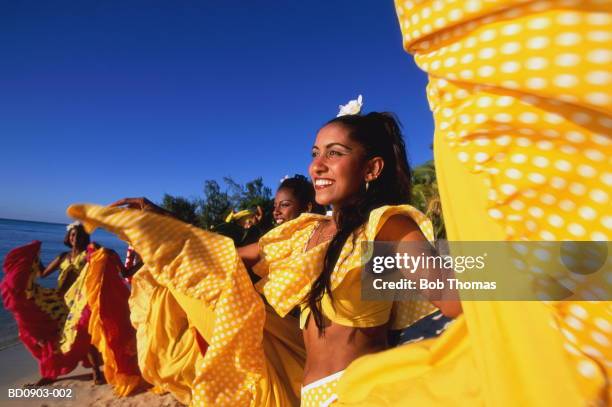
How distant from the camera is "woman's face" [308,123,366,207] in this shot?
1.74 meters

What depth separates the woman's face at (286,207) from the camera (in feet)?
14.1

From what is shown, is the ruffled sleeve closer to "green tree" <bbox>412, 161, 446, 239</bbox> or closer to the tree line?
the tree line

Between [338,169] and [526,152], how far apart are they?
1.29 meters

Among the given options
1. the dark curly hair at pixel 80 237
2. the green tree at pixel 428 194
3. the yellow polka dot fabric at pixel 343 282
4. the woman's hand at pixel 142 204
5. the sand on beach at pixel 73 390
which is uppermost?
the green tree at pixel 428 194

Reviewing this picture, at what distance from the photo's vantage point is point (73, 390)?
4.65 meters

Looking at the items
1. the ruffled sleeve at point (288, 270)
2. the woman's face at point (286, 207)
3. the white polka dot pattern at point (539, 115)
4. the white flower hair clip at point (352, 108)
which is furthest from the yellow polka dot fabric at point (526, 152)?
the woman's face at point (286, 207)

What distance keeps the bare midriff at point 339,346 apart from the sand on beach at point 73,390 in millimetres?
3487

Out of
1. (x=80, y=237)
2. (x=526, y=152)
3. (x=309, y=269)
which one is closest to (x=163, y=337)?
(x=309, y=269)

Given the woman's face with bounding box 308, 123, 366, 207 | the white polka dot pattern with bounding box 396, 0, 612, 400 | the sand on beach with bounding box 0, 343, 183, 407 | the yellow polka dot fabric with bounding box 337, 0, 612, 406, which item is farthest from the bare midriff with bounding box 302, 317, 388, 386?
the sand on beach with bounding box 0, 343, 183, 407

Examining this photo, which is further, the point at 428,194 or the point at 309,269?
the point at 428,194

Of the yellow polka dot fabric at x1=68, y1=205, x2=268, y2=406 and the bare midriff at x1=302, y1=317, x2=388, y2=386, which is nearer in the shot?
the bare midriff at x1=302, y1=317, x2=388, y2=386

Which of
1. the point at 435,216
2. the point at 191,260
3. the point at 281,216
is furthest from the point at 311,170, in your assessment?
the point at 435,216

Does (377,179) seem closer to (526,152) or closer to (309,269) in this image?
(309,269)

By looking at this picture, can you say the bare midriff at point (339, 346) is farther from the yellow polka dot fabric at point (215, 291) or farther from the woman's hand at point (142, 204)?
the woman's hand at point (142, 204)
